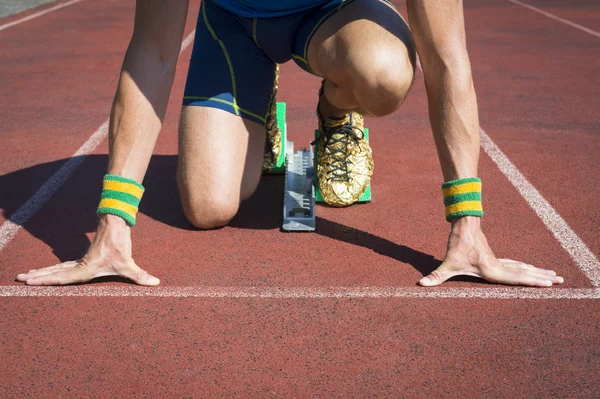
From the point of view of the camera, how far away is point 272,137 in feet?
13.6

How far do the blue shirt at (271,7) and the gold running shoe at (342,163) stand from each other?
640 mm

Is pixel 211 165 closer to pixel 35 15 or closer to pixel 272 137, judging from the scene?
pixel 272 137

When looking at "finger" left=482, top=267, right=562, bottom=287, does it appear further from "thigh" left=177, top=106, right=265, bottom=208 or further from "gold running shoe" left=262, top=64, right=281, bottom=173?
"gold running shoe" left=262, top=64, right=281, bottom=173

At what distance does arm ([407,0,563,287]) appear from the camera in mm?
3031

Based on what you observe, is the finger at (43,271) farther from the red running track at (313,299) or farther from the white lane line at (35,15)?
the white lane line at (35,15)

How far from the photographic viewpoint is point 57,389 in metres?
2.38

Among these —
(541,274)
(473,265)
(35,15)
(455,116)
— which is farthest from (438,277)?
(35,15)

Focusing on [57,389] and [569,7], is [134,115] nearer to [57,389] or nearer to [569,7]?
[57,389]

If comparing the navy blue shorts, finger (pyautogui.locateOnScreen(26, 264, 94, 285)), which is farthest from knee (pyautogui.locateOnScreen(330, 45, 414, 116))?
finger (pyautogui.locateOnScreen(26, 264, 94, 285))

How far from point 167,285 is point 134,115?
70 cm

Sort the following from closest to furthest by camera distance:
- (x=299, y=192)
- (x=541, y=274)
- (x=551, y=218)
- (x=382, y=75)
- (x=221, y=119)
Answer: (x=541, y=274) → (x=382, y=75) → (x=221, y=119) → (x=551, y=218) → (x=299, y=192)

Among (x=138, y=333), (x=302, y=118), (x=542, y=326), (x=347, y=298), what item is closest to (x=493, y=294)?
(x=542, y=326)

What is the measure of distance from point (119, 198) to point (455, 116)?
1.37m

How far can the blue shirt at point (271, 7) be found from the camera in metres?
3.51
